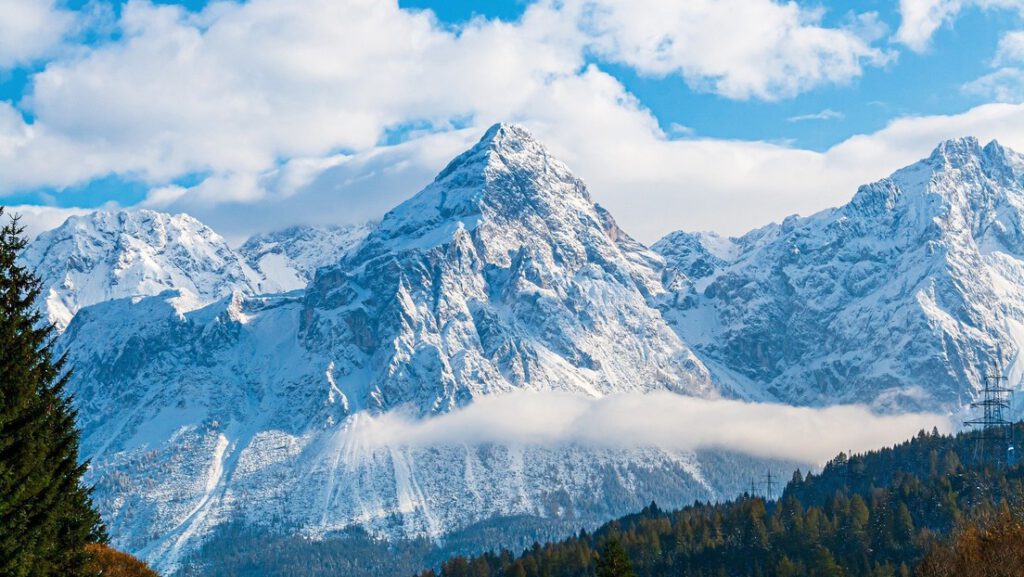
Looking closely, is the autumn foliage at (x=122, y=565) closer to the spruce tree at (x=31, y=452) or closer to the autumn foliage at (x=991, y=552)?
the spruce tree at (x=31, y=452)

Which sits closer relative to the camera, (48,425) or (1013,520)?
(48,425)

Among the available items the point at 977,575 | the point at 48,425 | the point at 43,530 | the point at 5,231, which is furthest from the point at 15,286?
the point at 977,575

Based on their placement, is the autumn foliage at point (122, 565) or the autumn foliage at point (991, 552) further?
the autumn foliage at point (122, 565)

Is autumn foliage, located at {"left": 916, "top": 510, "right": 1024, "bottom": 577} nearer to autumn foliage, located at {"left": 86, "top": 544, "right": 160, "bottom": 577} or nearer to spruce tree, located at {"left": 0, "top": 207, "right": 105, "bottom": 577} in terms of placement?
spruce tree, located at {"left": 0, "top": 207, "right": 105, "bottom": 577}

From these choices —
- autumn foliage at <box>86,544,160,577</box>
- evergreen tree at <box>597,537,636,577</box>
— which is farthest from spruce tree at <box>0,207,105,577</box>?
evergreen tree at <box>597,537,636,577</box>

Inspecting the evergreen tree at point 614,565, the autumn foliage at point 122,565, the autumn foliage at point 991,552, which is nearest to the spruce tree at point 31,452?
the autumn foliage at point 122,565

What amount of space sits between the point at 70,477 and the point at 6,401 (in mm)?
7277

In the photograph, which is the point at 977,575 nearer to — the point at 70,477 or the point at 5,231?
the point at 70,477

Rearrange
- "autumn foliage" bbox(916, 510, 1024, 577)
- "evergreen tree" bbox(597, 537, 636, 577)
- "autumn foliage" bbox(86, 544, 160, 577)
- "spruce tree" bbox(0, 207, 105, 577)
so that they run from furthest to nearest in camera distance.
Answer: "evergreen tree" bbox(597, 537, 636, 577)
"autumn foliage" bbox(86, 544, 160, 577)
"autumn foliage" bbox(916, 510, 1024, 577)
"spruce tree" bbox(0, 207, 105, 577)

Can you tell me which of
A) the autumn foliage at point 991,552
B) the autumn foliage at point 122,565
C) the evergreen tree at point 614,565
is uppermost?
the autumn foliage at point 122,565

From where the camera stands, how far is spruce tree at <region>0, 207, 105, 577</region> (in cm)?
5359

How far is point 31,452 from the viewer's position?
54969 mm

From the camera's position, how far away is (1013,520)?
8769 centimetres

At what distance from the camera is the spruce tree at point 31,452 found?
53.6 metres
